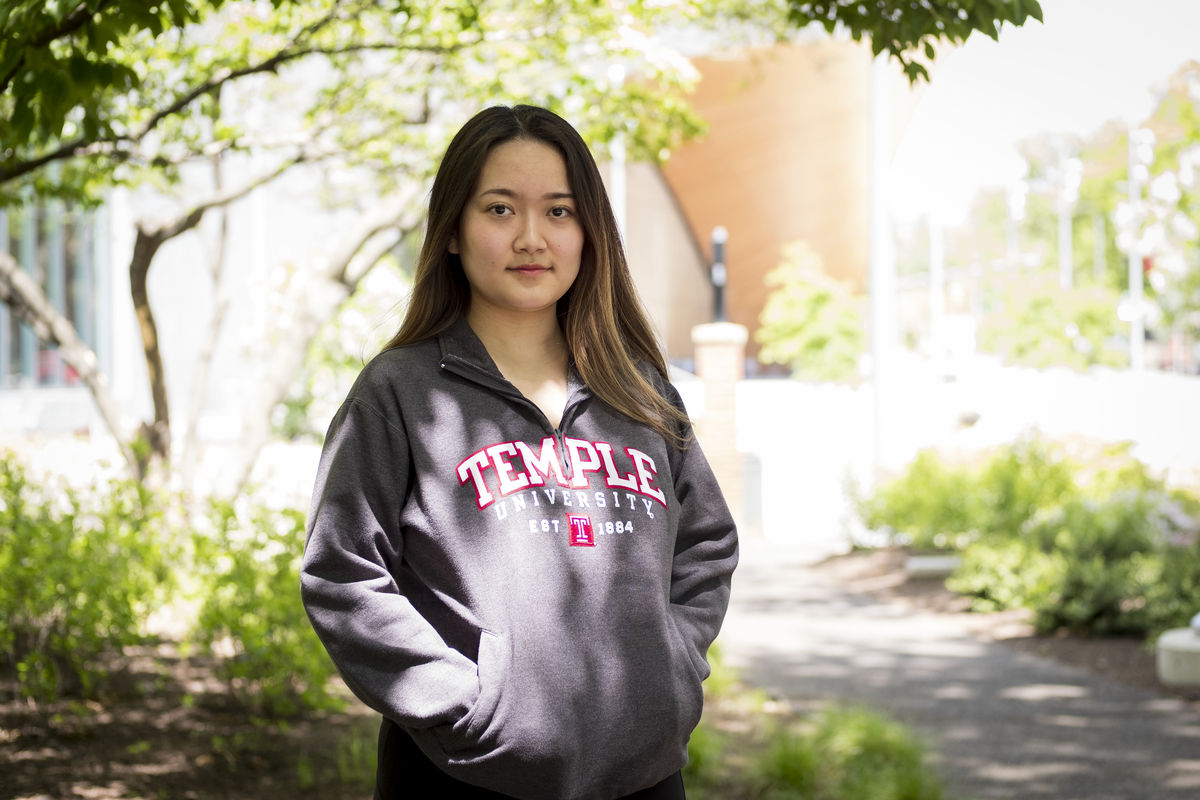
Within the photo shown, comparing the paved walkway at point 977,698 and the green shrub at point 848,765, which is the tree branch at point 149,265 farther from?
the green shrub at point 848,765

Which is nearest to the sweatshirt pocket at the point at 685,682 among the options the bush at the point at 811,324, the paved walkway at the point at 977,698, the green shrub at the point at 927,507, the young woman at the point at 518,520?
the young woman at the point at 518,520

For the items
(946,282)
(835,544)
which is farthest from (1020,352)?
(946,282)

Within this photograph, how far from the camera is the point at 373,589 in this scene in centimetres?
175

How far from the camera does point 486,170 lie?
6.49 ft

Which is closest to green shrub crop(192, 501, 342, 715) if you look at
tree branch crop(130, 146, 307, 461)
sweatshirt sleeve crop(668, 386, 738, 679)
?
tree branch crop(130, 146, 307, 461)

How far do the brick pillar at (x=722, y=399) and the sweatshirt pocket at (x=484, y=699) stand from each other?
1222cm

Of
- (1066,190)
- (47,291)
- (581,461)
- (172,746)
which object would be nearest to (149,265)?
(172,746)

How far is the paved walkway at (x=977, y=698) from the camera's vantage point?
4766 mm

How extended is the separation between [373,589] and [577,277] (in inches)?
26.3

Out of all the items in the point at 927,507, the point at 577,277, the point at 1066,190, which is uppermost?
the point at 1066,190

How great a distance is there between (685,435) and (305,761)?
2825mm

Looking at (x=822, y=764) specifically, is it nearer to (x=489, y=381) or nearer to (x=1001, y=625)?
(x=489, y=381)

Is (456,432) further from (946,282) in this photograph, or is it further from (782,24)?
(946,282)

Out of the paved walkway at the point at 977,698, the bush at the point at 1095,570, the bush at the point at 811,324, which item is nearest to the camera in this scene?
the paved walkway at the point at 977,698
